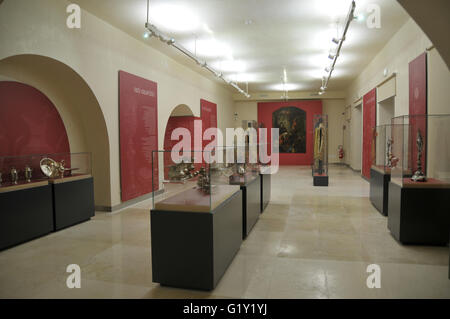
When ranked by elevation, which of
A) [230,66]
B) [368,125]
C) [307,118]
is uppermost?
[230,66]

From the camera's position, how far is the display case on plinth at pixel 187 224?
3.21 meters

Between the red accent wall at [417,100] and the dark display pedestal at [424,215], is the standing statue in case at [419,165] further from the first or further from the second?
the dark display pedestal at [424,215]

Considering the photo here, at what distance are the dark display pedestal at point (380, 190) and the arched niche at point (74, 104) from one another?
5646 mm

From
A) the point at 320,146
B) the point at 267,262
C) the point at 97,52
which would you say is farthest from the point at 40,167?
the point at 320,146

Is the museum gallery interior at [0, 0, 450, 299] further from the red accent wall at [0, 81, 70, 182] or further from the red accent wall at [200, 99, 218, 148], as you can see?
the red accent wall at [200, 99, 218, 148]

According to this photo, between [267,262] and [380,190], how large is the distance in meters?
3.69

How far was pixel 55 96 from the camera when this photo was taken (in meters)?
6.53

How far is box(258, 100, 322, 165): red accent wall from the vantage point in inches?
727

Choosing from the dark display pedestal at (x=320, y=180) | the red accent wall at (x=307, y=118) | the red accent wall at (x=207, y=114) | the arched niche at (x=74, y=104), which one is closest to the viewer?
the arched niche at (x=74, y=104)

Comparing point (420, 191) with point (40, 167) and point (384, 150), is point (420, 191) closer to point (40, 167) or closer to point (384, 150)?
point (384, 150)

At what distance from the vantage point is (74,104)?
6.75 m

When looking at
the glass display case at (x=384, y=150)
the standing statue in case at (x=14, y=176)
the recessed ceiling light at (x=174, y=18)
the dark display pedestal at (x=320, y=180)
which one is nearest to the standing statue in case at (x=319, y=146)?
the dark display pedestal at (x=320, y=180)

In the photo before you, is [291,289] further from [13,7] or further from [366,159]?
[366,159]

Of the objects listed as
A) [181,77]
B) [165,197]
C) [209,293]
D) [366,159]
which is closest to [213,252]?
[209,293]
